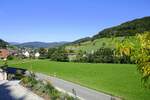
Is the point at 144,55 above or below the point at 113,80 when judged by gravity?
above

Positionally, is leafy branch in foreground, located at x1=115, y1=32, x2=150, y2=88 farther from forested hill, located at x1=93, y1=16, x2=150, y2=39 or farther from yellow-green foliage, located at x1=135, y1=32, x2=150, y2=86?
forested hill, located at x1=93, y1=16, x2=150, y2=39

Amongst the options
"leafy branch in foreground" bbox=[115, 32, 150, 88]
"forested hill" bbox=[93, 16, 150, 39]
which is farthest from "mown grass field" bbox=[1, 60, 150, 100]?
"leafy branch in foreground" bbox=[115, 32, 150, 88]

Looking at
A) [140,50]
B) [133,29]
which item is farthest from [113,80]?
[140,50]

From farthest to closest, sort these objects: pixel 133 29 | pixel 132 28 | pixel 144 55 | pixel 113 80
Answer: pixel 132 28
pixel 133 29
pixel 113 80
pixel 144 55

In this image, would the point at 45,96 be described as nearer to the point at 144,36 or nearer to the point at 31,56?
the point at 144,36

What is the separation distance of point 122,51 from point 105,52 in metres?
72.4

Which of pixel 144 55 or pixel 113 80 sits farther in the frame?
pixel 113 80

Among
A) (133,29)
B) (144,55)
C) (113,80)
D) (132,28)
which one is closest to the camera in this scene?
(144,55)

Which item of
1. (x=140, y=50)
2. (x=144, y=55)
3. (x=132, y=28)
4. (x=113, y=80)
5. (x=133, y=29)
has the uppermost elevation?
(x=132, y=28)

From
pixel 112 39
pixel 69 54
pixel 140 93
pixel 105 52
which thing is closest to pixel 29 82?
pixel 140 93

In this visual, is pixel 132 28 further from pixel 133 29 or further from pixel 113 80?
pixel 113 80

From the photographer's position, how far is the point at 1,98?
28594 mm

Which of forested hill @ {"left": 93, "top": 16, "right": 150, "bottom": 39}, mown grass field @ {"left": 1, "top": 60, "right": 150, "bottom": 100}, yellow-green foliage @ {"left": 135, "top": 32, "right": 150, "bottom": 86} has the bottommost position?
mown grass field @ {"left": 1, "top": 60, "right": 150, "bottom": 100}

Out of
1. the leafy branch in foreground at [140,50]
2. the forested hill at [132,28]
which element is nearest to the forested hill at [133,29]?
the forested hill at [132,28]
